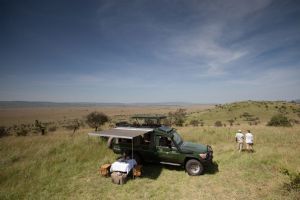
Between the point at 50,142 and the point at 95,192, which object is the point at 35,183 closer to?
the point at 95,192

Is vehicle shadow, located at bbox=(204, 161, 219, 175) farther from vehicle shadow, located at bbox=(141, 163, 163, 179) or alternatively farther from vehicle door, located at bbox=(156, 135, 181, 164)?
vehicle shadow, located at bbox=(141, 163, 163, 179)

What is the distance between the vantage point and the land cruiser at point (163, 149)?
10.9 m

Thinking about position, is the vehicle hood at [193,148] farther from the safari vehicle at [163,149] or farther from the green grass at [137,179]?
the green grass at [137,179]

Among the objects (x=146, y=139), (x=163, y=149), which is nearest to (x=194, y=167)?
(x=163, y=149)

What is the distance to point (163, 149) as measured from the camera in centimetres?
1134

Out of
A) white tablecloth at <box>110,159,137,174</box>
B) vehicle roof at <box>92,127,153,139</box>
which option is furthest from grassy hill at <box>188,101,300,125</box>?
white tablecloth at <box>110,159,137,174</box>

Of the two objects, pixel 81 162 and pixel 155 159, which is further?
pixel 81 162

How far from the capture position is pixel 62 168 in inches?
472

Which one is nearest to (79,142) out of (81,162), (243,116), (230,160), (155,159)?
(81,162)

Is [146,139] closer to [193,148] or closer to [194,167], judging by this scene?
[193,148]

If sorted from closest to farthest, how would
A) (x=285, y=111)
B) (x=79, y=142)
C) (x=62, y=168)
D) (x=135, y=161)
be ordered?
(x=135, y=161)
(x=62, y=168)
(x=79, y=142)
(x=285, y=111)

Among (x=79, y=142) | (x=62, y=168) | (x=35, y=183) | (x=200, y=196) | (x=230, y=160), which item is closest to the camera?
(x=200, y=196)

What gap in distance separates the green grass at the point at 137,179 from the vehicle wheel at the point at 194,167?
308 mm

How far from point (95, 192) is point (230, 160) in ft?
25.9
